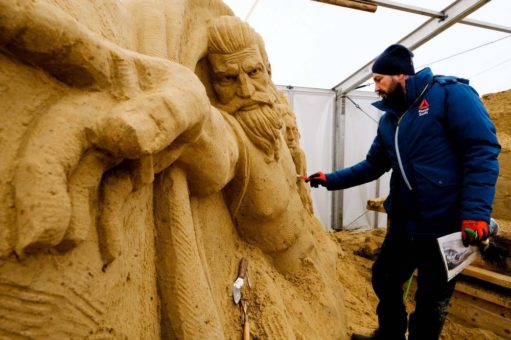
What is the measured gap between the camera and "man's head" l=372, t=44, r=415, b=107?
153cm

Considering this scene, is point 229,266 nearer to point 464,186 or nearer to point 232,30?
point 232,30

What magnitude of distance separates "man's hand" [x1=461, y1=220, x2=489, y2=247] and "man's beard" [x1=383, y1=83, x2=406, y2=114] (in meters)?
0.58

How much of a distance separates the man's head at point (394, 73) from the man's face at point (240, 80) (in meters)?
0.65

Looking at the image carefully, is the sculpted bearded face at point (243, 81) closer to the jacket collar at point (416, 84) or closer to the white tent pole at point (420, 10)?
the jacket collar at point (416, 84)

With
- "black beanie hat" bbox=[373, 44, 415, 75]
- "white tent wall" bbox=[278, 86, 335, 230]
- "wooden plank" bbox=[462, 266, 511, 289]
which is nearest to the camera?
"black beanie hat" bbox=[373, 44, 415, 75]

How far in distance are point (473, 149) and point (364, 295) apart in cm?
153

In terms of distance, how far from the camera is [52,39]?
0.53 metres

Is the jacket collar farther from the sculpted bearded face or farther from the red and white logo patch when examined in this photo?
the sculpted bearded face

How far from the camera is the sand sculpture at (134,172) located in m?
0.52

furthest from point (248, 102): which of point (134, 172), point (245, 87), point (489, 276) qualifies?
point (489, 276)

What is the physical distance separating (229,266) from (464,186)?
39.3 inches

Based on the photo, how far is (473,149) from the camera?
4.27 feet

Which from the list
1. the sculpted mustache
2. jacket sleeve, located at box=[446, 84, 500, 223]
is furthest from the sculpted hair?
jacket sleeve, located at box=[446, 84, 500, 223]

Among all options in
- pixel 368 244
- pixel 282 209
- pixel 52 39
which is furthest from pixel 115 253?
pixel 368 244
